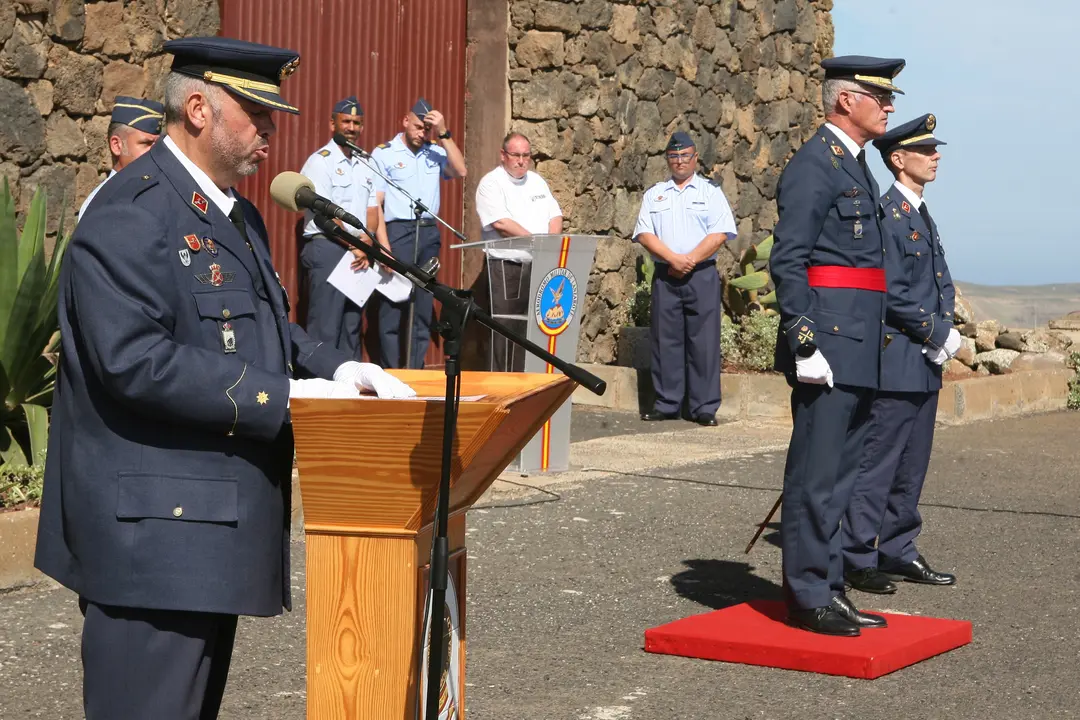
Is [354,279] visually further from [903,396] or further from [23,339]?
[903,396]

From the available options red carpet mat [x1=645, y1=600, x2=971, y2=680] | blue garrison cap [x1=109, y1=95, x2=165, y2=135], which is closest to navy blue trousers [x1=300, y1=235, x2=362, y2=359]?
blue garrison cap [x1=109, y1=95, x2=165, y2=135]

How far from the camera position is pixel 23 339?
7.19m

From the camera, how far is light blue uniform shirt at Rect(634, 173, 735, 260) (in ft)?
39.7

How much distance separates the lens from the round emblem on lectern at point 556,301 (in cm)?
893

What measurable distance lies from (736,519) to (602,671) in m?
2.88

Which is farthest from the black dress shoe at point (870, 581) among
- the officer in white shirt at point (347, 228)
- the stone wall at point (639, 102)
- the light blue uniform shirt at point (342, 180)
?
the stone wall at point (639, 102)

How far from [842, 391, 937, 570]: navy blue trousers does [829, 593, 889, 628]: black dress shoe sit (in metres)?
0.94

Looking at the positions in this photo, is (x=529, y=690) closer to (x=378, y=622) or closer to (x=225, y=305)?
(x=378, y=622)

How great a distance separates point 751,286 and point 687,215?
2.28 metres

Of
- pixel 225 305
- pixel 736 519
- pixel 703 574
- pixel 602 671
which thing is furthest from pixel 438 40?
pixel 225 305

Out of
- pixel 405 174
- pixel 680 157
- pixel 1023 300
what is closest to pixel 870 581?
pixel 405 174

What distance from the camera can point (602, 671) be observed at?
536cm

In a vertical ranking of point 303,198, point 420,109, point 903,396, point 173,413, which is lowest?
point 903,396

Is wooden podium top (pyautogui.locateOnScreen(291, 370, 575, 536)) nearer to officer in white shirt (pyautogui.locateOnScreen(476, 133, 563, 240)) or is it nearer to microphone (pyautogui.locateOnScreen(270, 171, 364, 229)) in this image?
microphone (pyautogui.locateOnScreen(270, 171, 364, 229))
